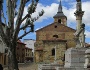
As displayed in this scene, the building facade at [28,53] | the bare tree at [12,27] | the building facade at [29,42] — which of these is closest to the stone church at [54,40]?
the building facade at [29,42]

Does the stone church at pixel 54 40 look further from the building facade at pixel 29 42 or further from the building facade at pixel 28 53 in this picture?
the building facade at pixel 28 53

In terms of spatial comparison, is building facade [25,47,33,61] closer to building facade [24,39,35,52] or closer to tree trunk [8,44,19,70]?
building facade [24,39,35,52]

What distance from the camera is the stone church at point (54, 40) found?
195ft

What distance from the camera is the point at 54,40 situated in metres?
59.6

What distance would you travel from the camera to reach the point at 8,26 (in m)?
17.4

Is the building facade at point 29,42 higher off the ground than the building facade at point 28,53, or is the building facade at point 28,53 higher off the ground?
the building facade at point 29,42

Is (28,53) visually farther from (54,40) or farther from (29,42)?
(54,40)

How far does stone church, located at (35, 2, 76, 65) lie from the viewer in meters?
59.5

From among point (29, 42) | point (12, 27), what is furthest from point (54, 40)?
point (29, 42)

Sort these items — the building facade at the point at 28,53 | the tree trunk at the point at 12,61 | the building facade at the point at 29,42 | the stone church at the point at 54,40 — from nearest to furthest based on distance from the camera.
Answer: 1. the tree trunk at the point at 12,61
2. the stone church at the point at 54,40
3. the building facade at the point at 28,53
4. the building facade at the point at 29,42

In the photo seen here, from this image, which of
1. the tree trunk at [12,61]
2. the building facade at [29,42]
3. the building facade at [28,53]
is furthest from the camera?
the building facade at [29,42]

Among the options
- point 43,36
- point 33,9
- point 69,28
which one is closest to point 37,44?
point 43,36

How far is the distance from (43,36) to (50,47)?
26.9 ft

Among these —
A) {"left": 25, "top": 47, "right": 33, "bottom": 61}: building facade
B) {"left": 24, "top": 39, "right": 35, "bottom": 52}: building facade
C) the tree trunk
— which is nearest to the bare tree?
the tree trunk
